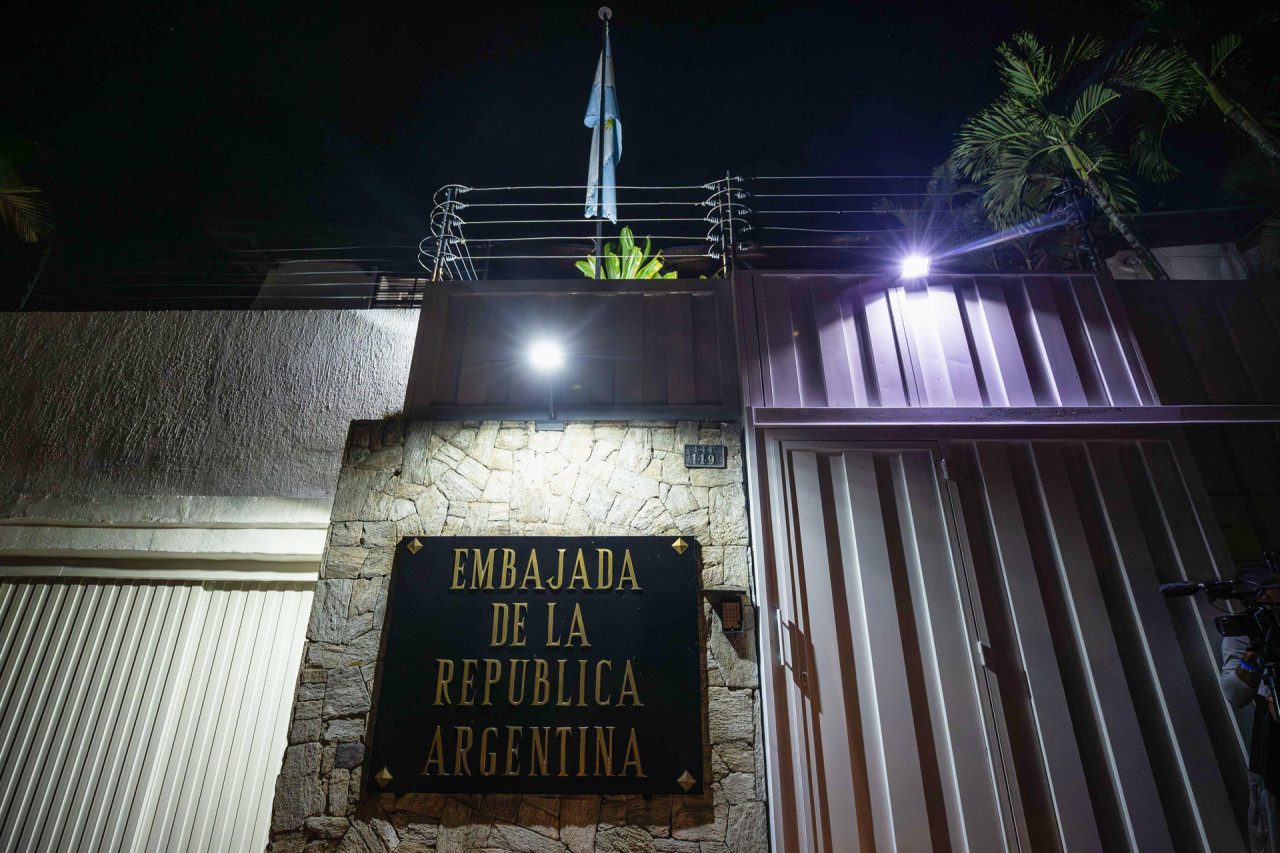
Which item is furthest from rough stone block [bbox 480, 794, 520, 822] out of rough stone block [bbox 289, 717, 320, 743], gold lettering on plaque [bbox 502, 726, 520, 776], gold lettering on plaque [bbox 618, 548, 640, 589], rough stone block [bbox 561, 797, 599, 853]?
gold lettering on plaque [bbox 618, 548, 640, 589]

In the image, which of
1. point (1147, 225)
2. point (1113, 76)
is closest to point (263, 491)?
point (1113, 76)

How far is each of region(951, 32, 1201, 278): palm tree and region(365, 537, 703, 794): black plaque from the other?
5860mm

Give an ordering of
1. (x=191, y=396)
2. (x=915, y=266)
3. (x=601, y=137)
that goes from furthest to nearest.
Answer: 1. (x=601, y=137)
2. (x=191, y=396)
3. (x=915, y=266)

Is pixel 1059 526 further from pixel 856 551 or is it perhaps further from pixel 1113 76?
pixel 1113 76

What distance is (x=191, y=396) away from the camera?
15.3 feet

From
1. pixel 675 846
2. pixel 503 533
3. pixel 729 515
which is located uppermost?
pixel 729 515

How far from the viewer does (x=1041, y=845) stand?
3.05 m

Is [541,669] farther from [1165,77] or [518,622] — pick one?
[1165,77]

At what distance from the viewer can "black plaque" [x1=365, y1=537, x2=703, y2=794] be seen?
10.5 feet

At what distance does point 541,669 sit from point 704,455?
5.76ft

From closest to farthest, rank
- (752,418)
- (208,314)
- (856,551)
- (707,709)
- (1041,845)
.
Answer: (1041,845), (707,709), (856,551), (752,418), (208,314)

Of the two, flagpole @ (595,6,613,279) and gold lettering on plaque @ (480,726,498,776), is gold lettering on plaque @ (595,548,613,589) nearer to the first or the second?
gold lettering on plaque @ (480,726,498,776)

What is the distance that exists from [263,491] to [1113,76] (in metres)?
8.98

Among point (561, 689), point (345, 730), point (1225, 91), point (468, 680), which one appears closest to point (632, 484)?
point (561, 689)
